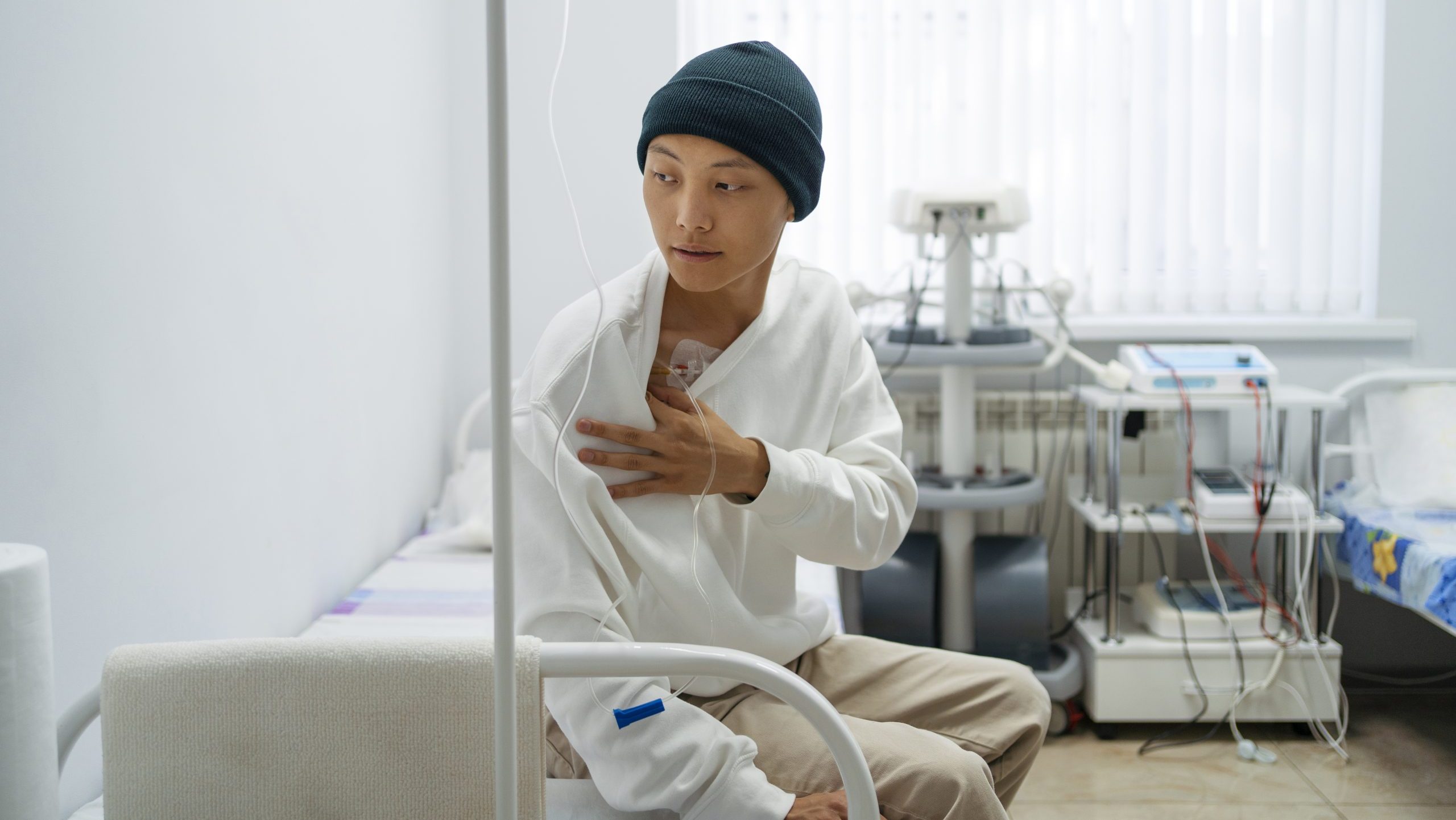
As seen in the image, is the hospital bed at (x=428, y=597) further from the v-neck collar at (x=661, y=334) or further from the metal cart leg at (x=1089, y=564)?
the metal cart leg at (x=1089, y=564)

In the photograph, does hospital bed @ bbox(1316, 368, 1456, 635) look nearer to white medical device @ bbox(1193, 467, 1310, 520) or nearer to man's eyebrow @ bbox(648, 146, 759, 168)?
white medical device @ bbox(1193, 467, 1310, 520)

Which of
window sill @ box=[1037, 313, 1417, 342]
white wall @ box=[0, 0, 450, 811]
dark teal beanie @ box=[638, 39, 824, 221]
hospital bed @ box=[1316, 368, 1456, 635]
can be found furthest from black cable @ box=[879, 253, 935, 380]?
dark teal beanie @ box=[638, 39, 824, 221]

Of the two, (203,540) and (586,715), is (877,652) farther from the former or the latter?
(203,540)

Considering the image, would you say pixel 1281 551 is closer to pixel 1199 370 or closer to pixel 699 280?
pixel 1199 370

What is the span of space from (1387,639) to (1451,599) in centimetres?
84

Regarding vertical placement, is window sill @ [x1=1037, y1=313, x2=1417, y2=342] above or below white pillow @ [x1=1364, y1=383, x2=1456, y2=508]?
above

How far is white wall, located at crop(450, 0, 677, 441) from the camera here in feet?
9.35

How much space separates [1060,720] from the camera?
245cm

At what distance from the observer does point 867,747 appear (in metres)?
1.05

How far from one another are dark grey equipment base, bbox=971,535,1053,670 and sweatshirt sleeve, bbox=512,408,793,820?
1533mm

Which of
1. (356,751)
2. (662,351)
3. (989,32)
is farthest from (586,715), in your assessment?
(989,32)

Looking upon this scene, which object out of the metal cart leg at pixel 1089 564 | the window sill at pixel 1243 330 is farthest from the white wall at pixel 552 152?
the metal cart leg at pixel 1089 564

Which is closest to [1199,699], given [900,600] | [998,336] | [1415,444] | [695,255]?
[900,600]

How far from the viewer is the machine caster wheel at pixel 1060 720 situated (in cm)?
245
